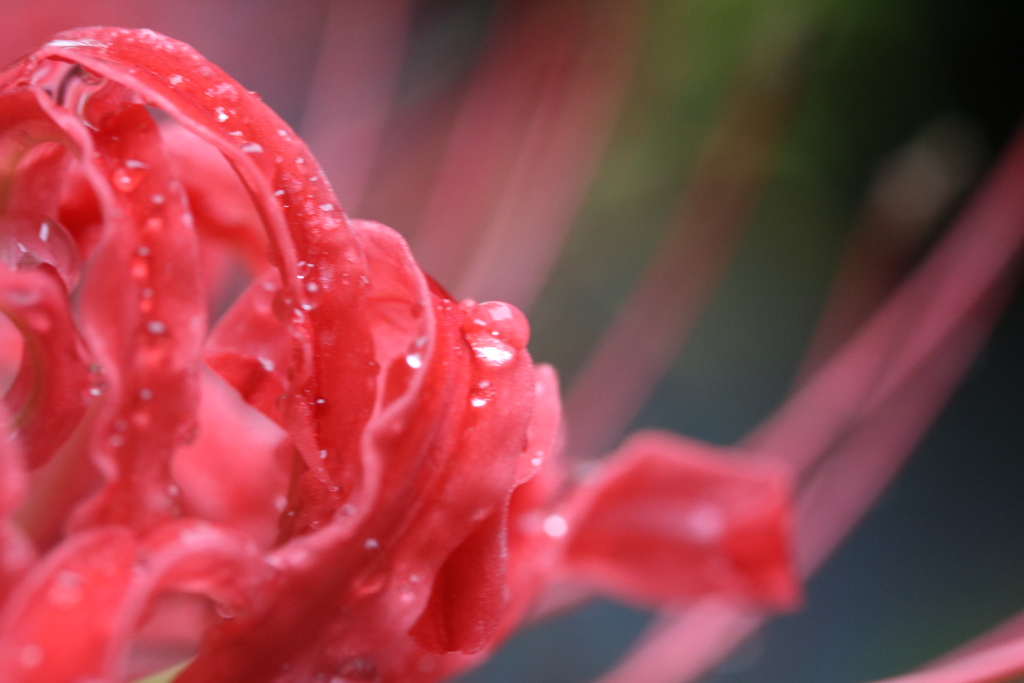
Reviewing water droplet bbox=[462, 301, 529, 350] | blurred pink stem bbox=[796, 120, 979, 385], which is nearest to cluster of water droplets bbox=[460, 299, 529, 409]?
water droplet bbox=[462, 301, 529, 350]

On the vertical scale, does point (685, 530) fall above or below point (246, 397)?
below

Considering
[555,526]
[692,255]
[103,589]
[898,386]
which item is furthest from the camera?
[692,255]

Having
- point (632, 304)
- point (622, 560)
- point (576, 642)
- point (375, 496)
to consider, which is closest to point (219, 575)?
point (375, 496)

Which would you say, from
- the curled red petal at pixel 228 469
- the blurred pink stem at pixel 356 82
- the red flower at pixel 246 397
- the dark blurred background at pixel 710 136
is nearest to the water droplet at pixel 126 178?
the red flower at pixel 246 397

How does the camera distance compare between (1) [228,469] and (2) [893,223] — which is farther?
(2) [893,223]

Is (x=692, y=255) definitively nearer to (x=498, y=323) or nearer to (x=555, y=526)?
(x=555, y=526)

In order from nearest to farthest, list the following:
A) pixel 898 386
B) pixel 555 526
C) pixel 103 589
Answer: pixel 103 589
pixel 555 526
pixel 898 386

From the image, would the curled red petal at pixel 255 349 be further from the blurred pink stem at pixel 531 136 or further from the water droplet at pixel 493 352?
the blurred pink stem at pixel 531 136

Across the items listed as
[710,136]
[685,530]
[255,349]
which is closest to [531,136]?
[710,136]
